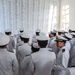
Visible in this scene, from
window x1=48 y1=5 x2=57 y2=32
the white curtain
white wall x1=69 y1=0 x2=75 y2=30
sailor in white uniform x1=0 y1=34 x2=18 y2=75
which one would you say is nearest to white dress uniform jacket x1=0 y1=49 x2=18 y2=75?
sailor in white uniform x1=0 y1=34 x2=18 y2=75

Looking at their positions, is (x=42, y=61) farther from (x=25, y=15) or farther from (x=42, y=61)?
(x=25, y=15)

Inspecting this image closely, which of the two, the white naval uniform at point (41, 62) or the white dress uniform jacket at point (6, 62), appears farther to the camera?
the white dress uniform jacket at point (6, 62)

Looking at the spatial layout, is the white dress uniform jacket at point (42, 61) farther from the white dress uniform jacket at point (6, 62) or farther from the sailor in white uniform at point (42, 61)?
the white dress uniform jacket at point (6, 62)

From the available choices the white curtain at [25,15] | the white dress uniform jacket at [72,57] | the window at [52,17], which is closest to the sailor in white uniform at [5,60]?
the white dress uniform jacket at [72,57]

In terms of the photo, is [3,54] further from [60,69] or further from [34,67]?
[60,69]

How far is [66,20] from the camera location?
25.0 ft

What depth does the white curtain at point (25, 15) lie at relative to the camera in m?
6.55

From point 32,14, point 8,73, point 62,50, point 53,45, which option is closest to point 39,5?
point 32,14

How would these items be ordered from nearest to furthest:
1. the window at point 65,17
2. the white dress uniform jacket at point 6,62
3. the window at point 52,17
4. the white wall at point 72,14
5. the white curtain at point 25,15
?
the white dress uniform jacket at point 6,62
the white curtain at point 25,15
the white wall at point 72,14
the window at point 65,17
the window at point 52,17

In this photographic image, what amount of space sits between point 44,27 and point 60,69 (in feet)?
17.4

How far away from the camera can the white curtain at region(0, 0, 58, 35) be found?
21.5ft

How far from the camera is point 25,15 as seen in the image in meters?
7.14

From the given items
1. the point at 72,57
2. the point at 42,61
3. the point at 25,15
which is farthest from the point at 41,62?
the point at 25,15

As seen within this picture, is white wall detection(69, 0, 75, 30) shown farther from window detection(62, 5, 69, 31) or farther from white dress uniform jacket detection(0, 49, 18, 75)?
white dress uniform jacket detection(0, 49, 18, 75)
